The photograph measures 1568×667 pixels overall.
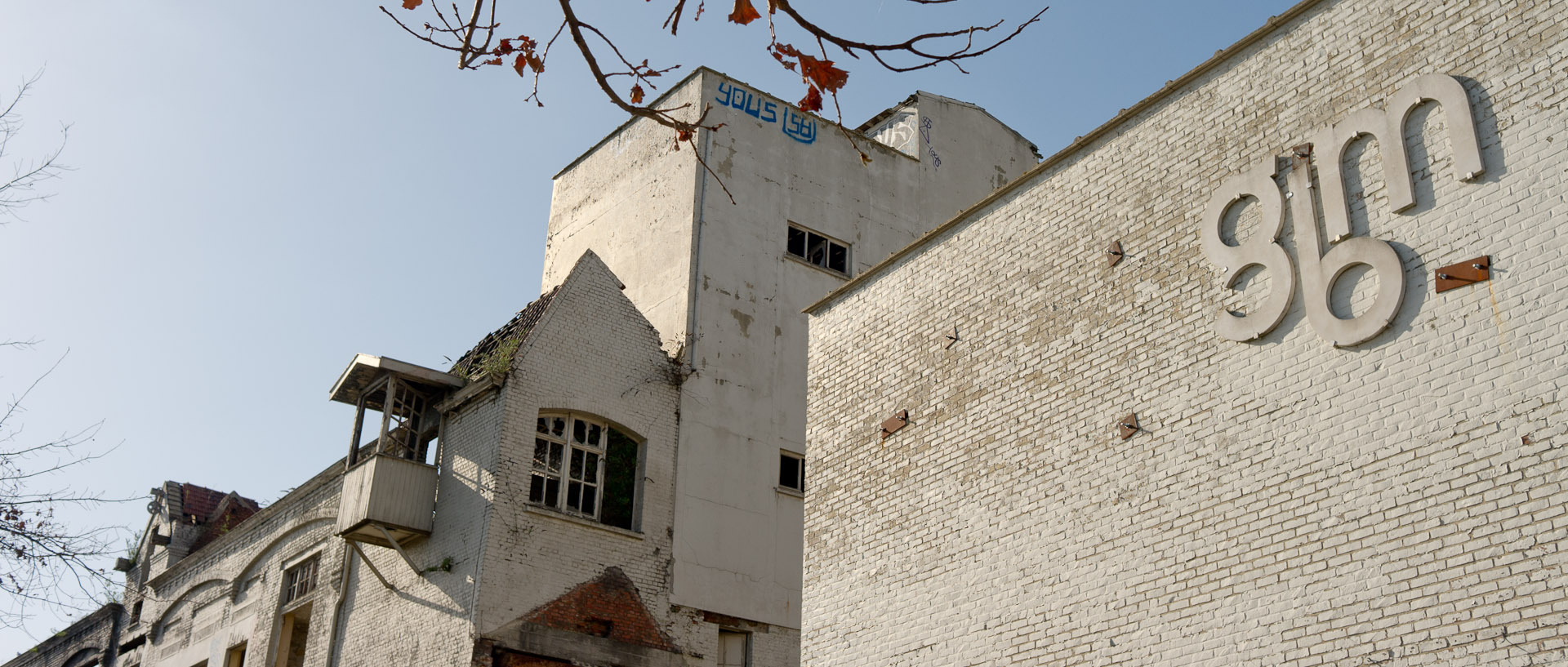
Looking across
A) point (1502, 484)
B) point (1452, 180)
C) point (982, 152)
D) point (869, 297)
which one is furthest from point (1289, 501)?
point (982, 152)

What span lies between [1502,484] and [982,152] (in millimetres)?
18241

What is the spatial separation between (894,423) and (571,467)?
6.58m

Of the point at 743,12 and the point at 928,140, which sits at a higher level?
the point at 928,140

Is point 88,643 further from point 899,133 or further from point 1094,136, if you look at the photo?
point 1094,136

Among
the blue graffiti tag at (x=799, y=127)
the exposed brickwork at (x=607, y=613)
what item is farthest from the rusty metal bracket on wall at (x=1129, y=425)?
the blue graffiti tag at (x=799, y=127)

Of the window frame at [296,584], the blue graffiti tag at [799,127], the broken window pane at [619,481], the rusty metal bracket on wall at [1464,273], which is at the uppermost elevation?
the blue graffiti tag at [799,127]

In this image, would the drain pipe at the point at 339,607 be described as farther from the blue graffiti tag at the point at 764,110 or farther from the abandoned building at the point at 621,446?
the blue graffiti tag at the point at 764,110

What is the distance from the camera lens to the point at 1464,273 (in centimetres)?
911

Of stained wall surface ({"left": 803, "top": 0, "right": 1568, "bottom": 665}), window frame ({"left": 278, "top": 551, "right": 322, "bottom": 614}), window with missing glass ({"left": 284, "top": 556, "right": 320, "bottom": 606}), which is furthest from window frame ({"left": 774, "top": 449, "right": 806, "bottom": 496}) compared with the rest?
window with missing glass ({"left": 284, "top": 556, "right": 320, "bottom": 606})

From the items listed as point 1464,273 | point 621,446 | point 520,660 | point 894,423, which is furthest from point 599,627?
point 1464,273

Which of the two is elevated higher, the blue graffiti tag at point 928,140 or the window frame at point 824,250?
the blue graffiti tag at point 928,140

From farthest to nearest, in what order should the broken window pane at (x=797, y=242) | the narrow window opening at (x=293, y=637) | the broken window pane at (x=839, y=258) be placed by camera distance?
the broken window pane at (x=839, y=258)
the broken window pane at (x=797, y=242)
the narrow window opening at (x=293, y=637)

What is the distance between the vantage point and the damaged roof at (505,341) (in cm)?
1856

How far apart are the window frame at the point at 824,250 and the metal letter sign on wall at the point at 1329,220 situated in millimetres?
12176
